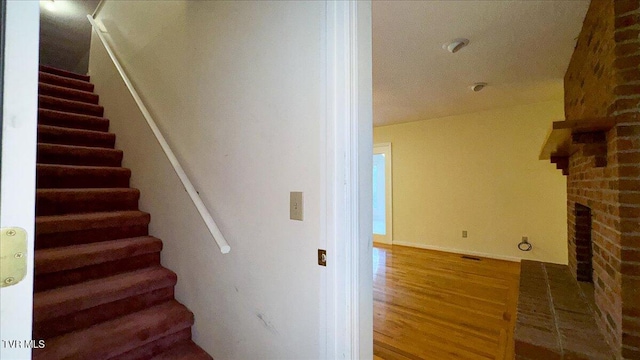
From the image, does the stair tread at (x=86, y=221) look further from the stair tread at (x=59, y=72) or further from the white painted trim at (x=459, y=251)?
the white painted trim at (x=459, y=251)

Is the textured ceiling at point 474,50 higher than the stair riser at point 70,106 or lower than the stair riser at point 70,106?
higher

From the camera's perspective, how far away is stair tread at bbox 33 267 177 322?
4.31 feet

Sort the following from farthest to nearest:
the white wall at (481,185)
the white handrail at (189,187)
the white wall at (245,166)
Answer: the white wall at (481,185) → the white handrail at (189,187) → the white wall at (245,166)

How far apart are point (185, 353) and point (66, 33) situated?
477cm

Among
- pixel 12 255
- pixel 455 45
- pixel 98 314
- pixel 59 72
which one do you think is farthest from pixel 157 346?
pixel 59 72

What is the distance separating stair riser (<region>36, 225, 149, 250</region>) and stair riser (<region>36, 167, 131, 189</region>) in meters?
0.57

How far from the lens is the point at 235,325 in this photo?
1.34 meters

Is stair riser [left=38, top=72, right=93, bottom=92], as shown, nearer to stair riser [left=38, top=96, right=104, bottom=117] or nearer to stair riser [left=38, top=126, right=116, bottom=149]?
stair riser [left=38, top=96, right=104, bottom=117]

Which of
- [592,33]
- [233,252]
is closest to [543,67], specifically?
[592,33]

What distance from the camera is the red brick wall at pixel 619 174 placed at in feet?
4.33

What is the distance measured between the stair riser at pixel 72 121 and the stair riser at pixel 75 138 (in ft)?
0.78

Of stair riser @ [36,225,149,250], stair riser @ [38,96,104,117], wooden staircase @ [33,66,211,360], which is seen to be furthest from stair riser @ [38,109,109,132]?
stair riser @ [36,225,149,250]

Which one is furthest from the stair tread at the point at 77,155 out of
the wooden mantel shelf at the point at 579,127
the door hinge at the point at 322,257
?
the wooden mantel shelf at the point at 579,127

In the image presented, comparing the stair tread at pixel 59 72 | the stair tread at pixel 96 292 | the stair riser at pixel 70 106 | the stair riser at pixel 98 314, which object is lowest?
the stair riser at pixel 98 314
